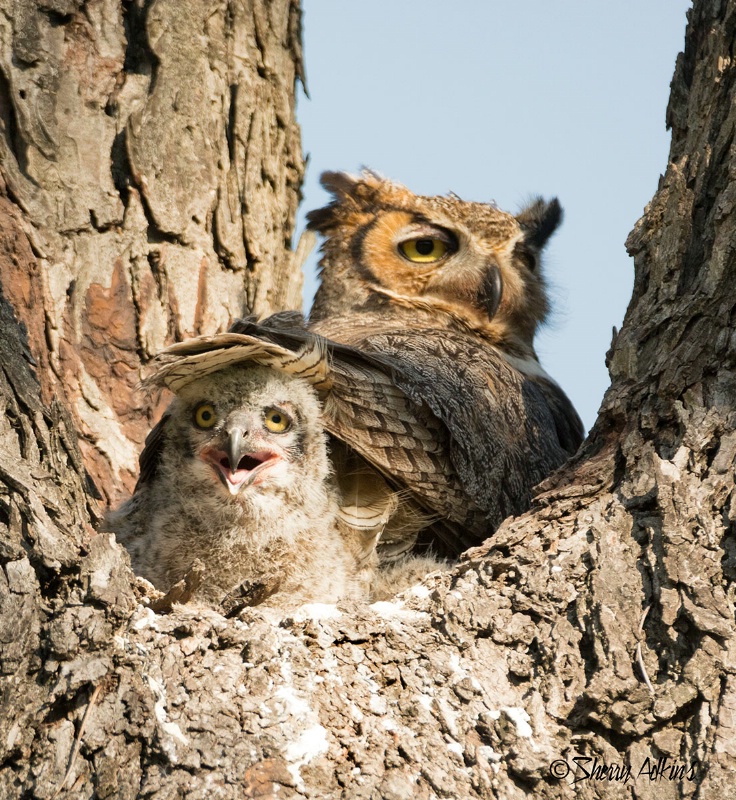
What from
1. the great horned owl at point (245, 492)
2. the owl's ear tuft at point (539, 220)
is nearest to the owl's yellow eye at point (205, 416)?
Answer: the great horned owl at point (245, 492)

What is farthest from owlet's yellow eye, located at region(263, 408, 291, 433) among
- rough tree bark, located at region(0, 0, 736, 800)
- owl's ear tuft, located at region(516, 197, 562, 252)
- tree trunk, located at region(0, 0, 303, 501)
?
owl's ear tuft, located at region(516, 197, 562, 252)

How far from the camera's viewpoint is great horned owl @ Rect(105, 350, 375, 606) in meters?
2.83

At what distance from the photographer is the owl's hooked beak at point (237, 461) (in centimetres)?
274

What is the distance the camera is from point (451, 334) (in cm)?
403

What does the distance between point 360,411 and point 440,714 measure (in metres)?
1.19

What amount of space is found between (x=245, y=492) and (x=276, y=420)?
219mm

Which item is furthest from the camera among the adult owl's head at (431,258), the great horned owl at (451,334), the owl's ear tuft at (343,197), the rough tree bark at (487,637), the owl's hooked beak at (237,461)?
the owl's ear tuft at (343,197)

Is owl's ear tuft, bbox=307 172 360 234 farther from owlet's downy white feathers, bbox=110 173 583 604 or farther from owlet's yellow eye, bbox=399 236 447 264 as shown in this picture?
owlet's downy white feathers, bbox=110 173 583 604

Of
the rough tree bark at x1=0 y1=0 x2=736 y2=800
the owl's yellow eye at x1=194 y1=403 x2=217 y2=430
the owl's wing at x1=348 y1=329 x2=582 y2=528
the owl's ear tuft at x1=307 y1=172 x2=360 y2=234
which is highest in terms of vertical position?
the owl's ear tuft at x1=307 y1=172 x2=360 y2=234

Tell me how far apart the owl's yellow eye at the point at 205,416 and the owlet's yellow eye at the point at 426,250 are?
1878 millimetres

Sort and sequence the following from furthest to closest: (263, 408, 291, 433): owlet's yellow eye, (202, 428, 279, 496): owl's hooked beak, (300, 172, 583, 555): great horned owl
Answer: (300, 172, 583, 555): great horned owl, (263, 408, 291, 433): owlet's yellow eye, (202, 428, 279, 496): owl's hooked beak

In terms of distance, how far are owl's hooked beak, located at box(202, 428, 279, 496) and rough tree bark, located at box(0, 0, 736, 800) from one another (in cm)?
46

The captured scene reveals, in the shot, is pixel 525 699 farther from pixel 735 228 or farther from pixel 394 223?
pixel 394 223

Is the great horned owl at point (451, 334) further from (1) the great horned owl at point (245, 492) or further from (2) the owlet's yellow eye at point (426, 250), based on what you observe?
(1) the great horned owl at point (245, 492)
